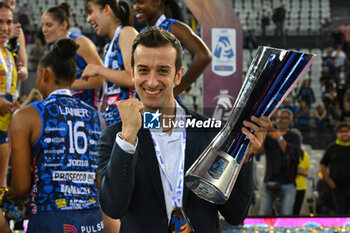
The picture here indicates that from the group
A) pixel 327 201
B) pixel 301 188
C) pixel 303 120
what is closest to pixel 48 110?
pixel 301 188

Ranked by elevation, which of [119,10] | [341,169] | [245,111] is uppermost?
[119,10]

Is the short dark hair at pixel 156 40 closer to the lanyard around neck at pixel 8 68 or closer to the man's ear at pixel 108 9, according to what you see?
the man's ear at pixel 108 9

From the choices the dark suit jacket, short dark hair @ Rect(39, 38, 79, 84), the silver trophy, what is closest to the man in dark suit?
the dark suit jacket

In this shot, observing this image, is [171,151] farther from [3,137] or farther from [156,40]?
[3,137]

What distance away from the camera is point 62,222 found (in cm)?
246

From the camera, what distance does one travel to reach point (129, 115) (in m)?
1.38

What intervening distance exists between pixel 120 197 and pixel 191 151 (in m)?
0.25

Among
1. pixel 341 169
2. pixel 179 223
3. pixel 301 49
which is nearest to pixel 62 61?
pixel 179 223

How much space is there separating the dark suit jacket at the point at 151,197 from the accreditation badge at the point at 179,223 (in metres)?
0.06

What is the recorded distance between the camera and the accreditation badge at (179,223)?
4.74 ft

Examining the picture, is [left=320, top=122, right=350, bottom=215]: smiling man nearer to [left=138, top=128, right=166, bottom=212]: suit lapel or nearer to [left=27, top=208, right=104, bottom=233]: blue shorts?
[left=27, top=208, right=104, bottom=233]: blue shorts

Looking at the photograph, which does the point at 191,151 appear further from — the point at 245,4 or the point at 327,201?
the point at 245,4

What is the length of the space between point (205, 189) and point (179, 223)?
0.47ft

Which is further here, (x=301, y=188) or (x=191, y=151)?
(x=301, y=188)
